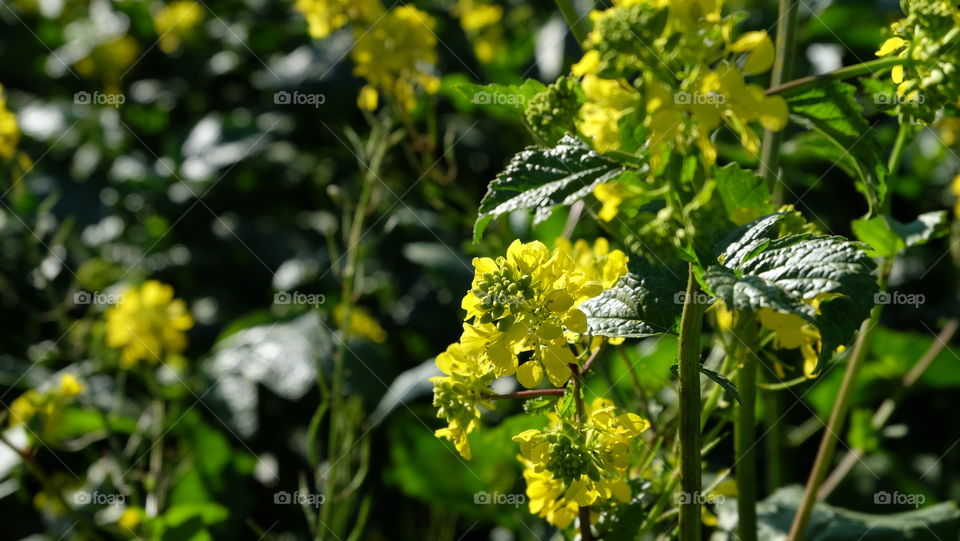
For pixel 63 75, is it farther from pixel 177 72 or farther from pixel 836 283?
pixel 836 283

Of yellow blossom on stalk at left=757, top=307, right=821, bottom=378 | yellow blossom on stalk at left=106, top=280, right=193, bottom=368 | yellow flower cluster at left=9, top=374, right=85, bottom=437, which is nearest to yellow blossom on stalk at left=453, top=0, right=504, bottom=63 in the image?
yellow blossom on stalk at left=106, top=280, right=193, bottom=368

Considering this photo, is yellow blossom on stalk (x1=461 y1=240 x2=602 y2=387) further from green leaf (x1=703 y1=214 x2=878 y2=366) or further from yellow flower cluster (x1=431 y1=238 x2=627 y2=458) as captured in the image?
green leaf (x1=703 y1=214 x2=878 y2=366)

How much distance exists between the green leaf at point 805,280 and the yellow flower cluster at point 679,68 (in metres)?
0.11

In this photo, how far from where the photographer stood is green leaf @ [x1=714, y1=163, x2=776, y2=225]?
2.93ft

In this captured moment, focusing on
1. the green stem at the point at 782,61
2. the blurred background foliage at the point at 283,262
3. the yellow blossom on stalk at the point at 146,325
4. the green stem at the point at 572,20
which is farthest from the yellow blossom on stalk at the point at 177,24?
the green stem at the point at 782,61

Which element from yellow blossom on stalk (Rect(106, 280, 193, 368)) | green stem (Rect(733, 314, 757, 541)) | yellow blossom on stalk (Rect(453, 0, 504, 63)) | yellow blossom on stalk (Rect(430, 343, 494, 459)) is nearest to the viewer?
yellow blossom on stalk (Rect(430, 343, 494, 459))

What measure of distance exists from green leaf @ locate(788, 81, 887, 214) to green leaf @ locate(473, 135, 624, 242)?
26cm

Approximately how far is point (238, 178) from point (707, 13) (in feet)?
7.53

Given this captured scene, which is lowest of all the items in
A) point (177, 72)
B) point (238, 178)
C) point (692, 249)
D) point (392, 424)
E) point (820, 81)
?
point (392, 424)

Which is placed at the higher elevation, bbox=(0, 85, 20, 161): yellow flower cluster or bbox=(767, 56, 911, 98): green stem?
bbox=(0, 85, 20, 161): yellow flower cluster

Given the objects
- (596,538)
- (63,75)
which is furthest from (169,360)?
(596,538)

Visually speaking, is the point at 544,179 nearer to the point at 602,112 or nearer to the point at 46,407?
the point at 602,112

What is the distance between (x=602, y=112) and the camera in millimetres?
882

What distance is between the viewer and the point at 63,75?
320 centimetres
